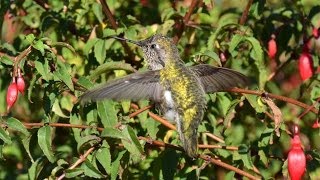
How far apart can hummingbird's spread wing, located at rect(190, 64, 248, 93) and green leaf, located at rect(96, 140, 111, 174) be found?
41 centimetres

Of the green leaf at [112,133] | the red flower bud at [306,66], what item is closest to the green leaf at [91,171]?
the green leaf at [112,133]

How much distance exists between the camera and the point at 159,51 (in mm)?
2455

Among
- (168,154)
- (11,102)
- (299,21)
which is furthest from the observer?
(299,21)

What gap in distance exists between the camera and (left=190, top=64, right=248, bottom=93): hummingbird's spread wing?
2.19m

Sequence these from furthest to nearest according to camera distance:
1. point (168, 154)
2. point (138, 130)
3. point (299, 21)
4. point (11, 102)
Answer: point (299, 21)
point (138, 130)
point (168, 154)
point (11, 102)

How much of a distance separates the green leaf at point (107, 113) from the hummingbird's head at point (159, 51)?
0.22 meters

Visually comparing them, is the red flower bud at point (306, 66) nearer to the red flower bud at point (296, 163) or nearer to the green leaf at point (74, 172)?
the red flower bud at point (296, 163)

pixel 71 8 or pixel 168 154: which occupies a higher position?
pixel 71 8

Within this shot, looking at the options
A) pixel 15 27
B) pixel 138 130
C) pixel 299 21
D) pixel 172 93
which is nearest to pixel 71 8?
pixel 15 27

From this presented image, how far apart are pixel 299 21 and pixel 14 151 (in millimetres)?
1439

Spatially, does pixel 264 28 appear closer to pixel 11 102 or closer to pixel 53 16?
pixel 53 16

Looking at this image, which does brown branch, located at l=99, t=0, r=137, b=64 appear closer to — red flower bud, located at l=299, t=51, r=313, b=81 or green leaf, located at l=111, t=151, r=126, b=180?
green leaf, located at l=111, t=151, r=126, b=180

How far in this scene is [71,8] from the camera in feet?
9.77

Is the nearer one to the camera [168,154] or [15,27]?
[168,154]
